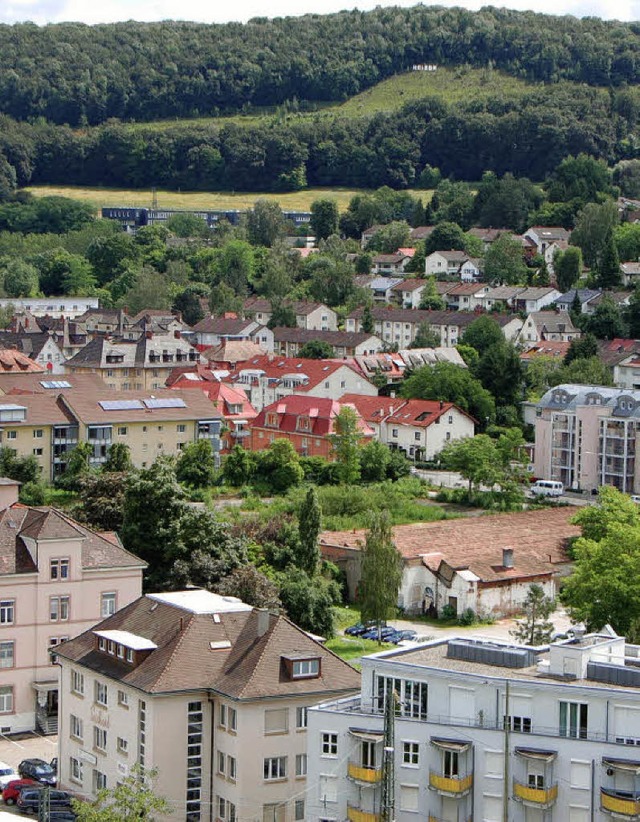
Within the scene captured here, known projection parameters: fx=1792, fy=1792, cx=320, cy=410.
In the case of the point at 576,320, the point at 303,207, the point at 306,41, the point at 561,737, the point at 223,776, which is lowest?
the point at 223,776

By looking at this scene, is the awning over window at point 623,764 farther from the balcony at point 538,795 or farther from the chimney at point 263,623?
the chimney at point 263,623

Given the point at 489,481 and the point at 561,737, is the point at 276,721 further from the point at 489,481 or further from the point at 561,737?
the point at 489,481

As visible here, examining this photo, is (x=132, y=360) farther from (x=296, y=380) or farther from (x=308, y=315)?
(x=308, y=315)

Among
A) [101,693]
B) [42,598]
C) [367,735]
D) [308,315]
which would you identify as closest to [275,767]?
[101,693]

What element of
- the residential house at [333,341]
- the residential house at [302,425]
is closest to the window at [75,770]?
the residential house at [302,425]

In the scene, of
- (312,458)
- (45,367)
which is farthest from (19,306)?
(312,458)

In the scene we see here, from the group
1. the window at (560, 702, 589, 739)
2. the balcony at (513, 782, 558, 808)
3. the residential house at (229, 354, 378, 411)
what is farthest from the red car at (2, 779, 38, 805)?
the residential house at (229, 354, 378, 411)

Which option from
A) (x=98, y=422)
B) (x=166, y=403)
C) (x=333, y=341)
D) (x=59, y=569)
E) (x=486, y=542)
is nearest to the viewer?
(x=59, y=569)
